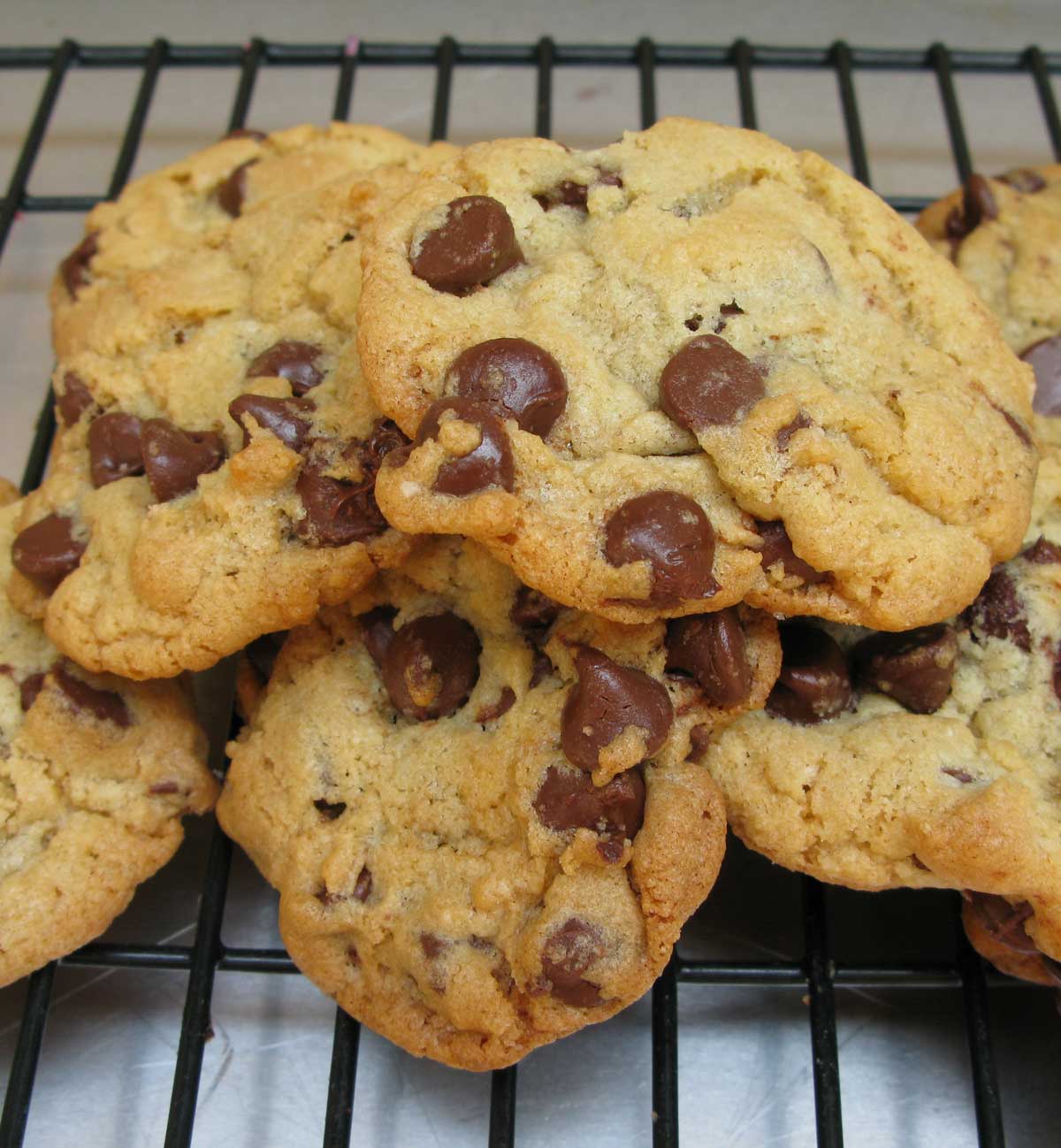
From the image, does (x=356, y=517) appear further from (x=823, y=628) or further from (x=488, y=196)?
(x=823, y=628)

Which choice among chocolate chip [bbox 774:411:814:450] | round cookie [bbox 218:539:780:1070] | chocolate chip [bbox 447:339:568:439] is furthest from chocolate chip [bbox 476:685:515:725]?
chocolate chip [bbox 774:411:814:450]

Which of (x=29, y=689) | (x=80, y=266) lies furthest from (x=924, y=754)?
(x=80, y=266)

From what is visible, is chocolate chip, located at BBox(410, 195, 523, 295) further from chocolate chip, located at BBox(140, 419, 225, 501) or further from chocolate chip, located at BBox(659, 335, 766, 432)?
chocolate chip, located at BBox(140, 419, 225, 501)

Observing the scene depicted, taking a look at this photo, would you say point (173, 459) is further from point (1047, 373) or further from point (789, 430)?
point (1047, 373)

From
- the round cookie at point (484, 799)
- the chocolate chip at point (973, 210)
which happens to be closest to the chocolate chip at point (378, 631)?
the round cookie at point (484, 799)

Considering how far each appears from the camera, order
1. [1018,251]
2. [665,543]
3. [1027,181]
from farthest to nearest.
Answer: [1027,181], [1018,251], [665,543]
